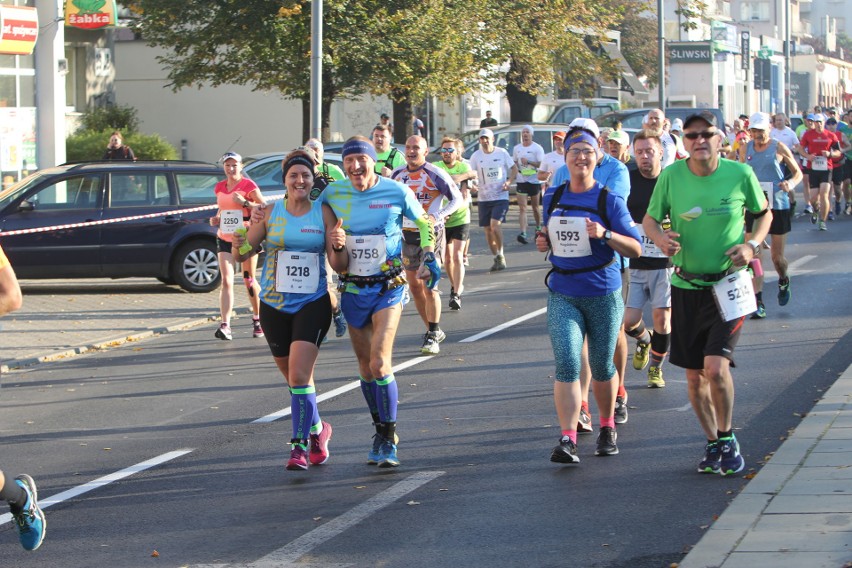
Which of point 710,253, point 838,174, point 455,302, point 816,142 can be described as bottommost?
point 455,302

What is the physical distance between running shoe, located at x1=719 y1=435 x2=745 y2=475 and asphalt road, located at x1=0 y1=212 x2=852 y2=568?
0.06m

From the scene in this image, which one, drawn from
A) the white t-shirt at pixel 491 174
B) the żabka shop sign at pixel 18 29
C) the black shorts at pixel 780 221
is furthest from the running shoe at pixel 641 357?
the żabka shop sign at pixel 18 29

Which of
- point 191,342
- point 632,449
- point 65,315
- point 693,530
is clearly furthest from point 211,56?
point 693,530

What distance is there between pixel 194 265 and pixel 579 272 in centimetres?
1054

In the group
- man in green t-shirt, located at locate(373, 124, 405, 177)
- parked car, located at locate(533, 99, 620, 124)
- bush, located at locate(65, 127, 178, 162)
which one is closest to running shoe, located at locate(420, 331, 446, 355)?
man in green t-shirt, located at locate(373, 124, 405, 177)

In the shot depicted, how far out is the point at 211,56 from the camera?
28.3m

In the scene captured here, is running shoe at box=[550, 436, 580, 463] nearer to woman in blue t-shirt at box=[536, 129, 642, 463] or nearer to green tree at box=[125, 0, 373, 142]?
woman in blue t-shirt at box=[536, 129, 642, 463]

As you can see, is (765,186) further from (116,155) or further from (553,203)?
(116,155)

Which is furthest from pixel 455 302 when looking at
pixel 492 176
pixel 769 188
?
pixel 492 176

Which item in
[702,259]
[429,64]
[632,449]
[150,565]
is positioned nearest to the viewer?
[150,565]

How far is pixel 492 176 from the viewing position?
63.5ft

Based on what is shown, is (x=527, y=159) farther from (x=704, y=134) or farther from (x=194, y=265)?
(x=704, y=134)

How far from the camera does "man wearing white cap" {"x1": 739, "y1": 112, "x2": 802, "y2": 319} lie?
14.0m

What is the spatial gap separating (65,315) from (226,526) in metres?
9.54
